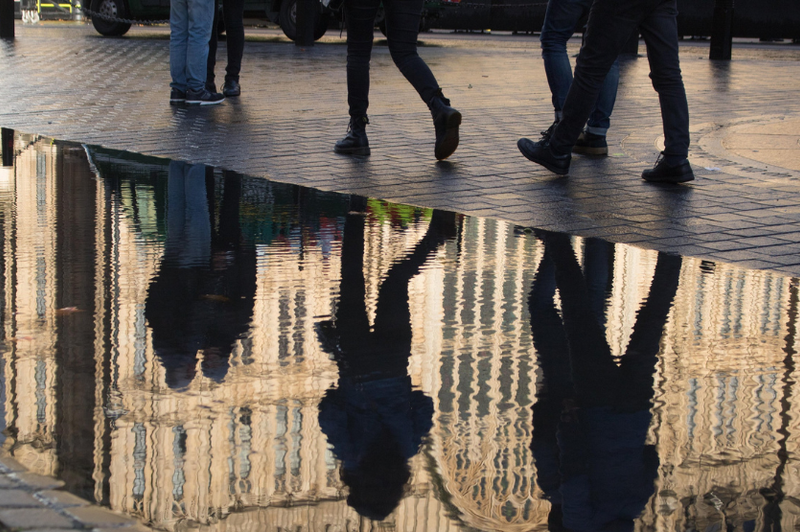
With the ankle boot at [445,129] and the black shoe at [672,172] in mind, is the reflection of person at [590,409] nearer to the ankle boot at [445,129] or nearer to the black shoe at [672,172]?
the black shoe at [672,172]

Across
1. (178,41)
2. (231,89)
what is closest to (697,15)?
(231,89)

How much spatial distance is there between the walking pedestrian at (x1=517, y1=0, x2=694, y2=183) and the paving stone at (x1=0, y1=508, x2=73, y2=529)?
13.5 feet

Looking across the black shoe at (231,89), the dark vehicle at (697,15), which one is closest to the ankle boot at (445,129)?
the black shoe at (231,89)

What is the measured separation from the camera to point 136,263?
12.1 ft

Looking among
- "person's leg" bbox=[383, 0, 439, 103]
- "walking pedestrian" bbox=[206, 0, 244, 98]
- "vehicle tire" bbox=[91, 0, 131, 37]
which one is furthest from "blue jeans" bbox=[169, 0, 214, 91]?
"vehicle tire" bbox=[91, 0, 131, 37]

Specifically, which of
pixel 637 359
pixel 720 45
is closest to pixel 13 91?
pixel 637 359

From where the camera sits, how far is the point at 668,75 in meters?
5.53

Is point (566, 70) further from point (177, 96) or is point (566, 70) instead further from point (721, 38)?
point (721, 38)

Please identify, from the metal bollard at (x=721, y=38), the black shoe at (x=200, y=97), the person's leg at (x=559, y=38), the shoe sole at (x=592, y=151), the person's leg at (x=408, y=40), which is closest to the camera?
the person's leg at (x=408, y=40)

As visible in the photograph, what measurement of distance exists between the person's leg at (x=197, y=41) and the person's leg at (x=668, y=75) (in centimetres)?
437

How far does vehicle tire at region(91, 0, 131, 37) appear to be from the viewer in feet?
60.1

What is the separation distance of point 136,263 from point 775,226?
2.66 metres

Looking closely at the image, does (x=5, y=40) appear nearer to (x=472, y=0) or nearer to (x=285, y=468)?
(x=472, y=0)

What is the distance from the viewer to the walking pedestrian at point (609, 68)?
5.36m
